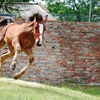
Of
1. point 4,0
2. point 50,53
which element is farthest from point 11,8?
point 50,53

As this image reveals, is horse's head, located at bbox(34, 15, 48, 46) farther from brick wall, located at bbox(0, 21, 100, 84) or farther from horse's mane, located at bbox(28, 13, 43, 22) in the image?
brick wall, located at bbox(0, 21, 100, 84)

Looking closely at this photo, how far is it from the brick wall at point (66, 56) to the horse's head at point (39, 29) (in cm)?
381

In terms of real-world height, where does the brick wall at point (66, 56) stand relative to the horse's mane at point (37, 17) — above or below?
below

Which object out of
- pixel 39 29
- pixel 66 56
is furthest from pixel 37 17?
pixel 66 56

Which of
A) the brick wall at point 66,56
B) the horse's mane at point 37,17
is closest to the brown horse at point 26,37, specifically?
the horse's mane at point 37,17

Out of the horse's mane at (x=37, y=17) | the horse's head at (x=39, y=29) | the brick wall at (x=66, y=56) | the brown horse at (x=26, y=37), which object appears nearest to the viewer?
the horse's head at (x=39, y=29)

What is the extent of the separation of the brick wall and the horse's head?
3812 mm

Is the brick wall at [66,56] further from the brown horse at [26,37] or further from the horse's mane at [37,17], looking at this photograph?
the horse's mane at [37,17]

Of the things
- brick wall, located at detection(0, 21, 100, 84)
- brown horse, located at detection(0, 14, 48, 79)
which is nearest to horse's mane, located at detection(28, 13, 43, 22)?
brown horse, located at detection(0, 14, 48, 79)

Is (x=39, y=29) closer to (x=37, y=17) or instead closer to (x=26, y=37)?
(x=37, y=17)

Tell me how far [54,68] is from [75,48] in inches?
42.1

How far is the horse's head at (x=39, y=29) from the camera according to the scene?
33.2 feet

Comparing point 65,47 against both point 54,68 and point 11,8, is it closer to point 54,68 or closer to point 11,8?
point 54,68

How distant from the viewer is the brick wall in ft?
46.9
